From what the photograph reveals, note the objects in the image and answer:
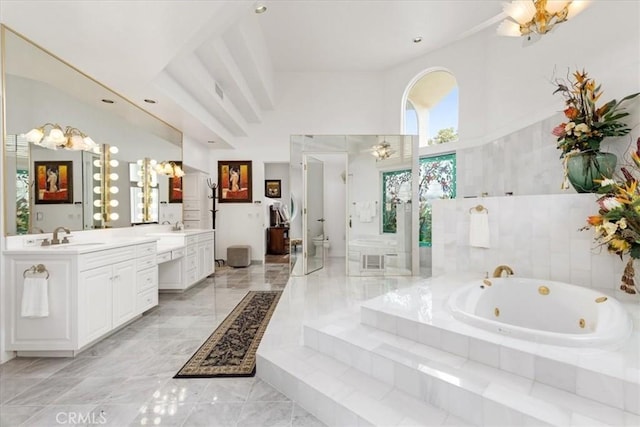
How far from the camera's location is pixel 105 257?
2.64 metres

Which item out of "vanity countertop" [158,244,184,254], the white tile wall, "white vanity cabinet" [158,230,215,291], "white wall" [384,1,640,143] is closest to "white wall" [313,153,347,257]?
"white wall" [384,1,640,143]

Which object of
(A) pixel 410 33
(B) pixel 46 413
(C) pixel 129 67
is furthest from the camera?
(A) pixel 410 33

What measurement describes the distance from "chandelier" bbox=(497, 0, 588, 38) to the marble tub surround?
2269mm

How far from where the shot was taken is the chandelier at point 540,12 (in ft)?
6.82

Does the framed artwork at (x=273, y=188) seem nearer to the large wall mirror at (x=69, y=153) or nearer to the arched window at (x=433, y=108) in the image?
the arched window at (x=433, y=108)

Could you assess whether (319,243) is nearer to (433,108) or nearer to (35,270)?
(433,108)

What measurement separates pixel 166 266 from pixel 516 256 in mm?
4611

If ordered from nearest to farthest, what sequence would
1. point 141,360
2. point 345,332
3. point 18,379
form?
point 18,379, point 345,332, point 141,360

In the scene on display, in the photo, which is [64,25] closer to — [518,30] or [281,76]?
[518,30]

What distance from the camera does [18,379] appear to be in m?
2.08

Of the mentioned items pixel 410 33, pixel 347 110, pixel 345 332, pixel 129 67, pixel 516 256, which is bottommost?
pixel 345 332

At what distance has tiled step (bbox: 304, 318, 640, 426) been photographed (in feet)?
4.25

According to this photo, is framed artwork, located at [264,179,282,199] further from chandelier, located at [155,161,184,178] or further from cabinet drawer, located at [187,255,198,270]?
cabinet drawer, located at [187,255,198,270]

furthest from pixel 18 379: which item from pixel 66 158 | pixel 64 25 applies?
pixel 64 25
